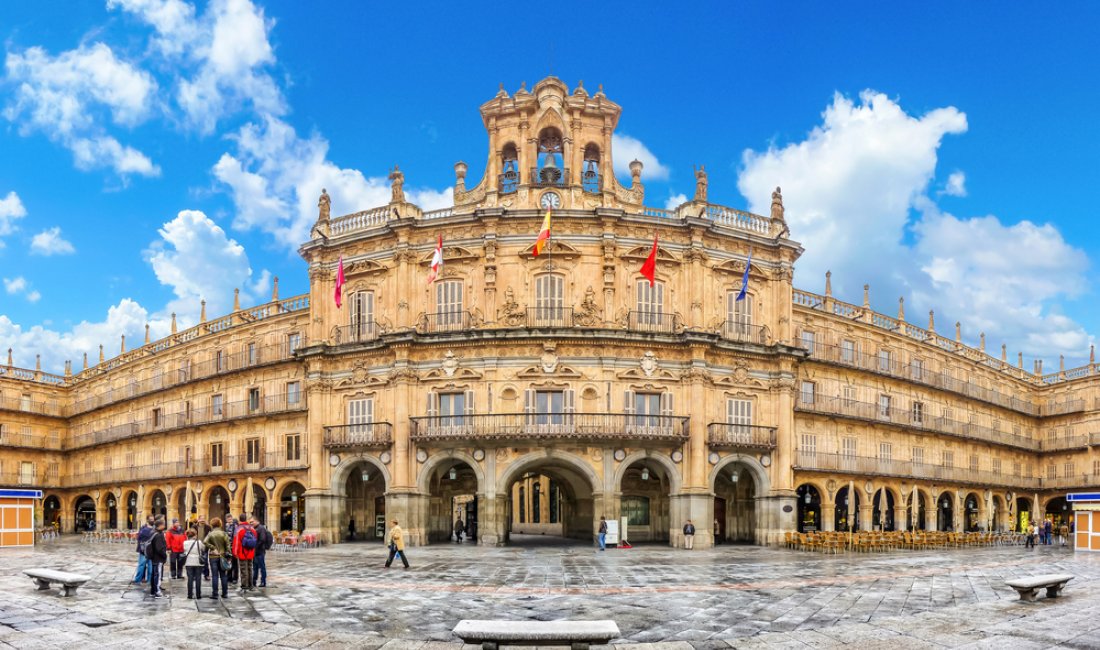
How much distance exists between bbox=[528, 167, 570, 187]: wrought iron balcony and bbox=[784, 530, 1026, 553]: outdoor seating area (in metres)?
20.4

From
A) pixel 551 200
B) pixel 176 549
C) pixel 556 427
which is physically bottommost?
pixel 176 549

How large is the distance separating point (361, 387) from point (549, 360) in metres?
9.92

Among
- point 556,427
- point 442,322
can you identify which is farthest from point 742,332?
point 442,322

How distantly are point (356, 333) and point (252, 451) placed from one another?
12304 millimetres

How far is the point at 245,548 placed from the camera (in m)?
22.2

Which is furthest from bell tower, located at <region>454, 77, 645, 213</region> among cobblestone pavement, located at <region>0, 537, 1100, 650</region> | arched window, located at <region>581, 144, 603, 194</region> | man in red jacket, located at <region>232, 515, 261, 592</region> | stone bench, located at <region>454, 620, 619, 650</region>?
stone bench, located at <region>454, 620, 619, 650</region>

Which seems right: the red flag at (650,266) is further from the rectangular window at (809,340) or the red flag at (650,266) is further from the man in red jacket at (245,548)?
the man in red jacket at (245,548)

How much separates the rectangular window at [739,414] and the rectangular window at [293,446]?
23619 millimetres

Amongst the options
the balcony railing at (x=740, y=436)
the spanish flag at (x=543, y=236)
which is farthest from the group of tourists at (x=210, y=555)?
the balcony railing at (x=740, y=436)

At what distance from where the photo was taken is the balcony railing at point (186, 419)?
50.5m

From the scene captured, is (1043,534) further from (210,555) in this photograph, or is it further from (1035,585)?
(210,555)

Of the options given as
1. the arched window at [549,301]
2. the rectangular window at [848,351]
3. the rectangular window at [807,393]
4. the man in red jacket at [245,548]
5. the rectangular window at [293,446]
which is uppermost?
the arched window at [549,301]

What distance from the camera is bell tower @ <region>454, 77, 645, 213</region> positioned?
4491 centimetres

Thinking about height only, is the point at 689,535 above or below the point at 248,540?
below
